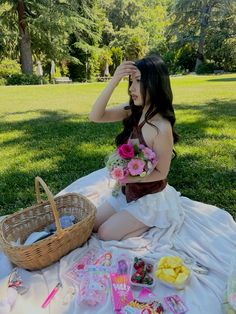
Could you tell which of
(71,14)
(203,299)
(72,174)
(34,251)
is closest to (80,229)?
(34,251)

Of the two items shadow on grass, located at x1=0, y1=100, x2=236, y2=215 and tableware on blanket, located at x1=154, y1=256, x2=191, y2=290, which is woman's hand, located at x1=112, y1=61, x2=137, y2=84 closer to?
tableware on blanket, located at x1=154, y1=256, x2=191, y2=290

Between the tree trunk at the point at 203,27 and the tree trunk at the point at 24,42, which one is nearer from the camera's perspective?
the tree trunk at the point at 24,42

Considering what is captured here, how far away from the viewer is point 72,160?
169 inches

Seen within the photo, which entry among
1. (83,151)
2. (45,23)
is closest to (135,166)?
(83,151)

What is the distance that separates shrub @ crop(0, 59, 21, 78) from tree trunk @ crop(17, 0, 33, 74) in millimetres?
601

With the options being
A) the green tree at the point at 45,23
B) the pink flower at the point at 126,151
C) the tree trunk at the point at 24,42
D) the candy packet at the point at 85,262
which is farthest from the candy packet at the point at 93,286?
the tree trunk at the point at 24,42

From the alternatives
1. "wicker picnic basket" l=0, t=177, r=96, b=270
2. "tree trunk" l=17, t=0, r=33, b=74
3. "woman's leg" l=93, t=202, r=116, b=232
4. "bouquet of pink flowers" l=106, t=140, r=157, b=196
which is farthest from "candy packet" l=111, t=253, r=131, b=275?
"tree trunk" l=17, t=0, r=33, b=74

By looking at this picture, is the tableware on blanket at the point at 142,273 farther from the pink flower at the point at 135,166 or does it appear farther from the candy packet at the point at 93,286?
the pink flower at the point at 135,166

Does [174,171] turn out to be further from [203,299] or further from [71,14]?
[71,14]

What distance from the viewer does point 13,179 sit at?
3.76 meters

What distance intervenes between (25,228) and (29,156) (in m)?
2.10

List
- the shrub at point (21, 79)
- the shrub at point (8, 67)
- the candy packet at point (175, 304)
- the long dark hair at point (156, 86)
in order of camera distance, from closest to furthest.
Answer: the candy packet at point (175, 304) → the long dark hair at point (156, 86) → the shrub at point (21, 79) → the shrub at point (8, 67)

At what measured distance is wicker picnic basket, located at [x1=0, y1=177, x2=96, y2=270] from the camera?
209 cm

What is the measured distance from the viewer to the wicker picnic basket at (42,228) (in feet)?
6.87
